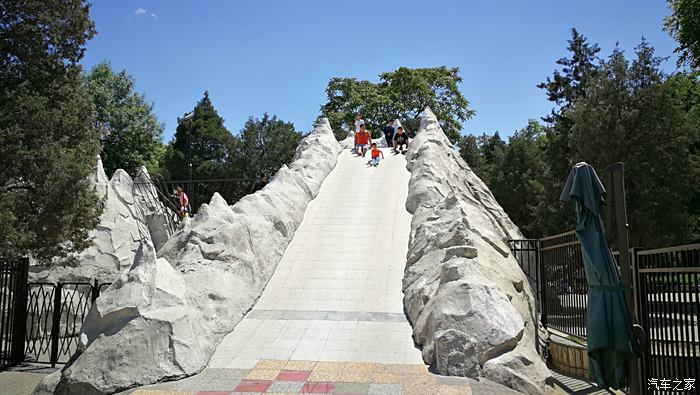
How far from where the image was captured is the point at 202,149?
5034cm

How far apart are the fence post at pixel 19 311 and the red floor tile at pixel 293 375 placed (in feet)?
18.5

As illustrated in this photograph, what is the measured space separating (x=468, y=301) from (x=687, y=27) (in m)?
16.7

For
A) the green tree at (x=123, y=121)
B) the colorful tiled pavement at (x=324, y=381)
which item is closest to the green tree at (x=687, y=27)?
the colorful tiled pavement at (x=324, y=381)

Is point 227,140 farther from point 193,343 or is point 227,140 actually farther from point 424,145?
point 193,343

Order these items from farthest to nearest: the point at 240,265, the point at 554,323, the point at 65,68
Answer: the point at 65,68
the point at 554,323
the point at 240,265

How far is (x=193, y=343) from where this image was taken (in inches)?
299

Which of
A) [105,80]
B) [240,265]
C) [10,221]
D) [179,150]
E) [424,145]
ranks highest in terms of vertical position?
[105,80]

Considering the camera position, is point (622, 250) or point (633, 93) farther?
point (633, 93)

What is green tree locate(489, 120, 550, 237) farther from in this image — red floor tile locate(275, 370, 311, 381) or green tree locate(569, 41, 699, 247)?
red floor tile locate(275, 370, 311, 381)

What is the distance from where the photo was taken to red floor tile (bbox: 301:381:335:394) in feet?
21.1

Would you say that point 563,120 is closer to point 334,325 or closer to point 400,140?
point 400,140

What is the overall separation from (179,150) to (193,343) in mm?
42987

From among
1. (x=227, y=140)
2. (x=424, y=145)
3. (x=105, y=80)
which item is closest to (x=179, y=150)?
(x=227, y=140)

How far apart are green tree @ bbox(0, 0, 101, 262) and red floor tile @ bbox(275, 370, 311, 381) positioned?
24.3 ft
